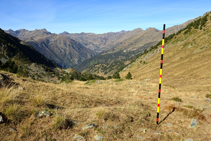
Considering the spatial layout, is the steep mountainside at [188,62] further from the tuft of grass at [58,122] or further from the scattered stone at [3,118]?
the scattered stone at [3,118]

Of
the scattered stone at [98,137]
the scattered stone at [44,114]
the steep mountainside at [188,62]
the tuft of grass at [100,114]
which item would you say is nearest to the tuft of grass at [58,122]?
the scattered stone at [44,114]

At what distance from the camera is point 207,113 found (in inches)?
384

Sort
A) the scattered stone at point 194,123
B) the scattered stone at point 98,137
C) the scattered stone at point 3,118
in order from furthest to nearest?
the scattered stone at point 194,123 < the scattered stone at point 98,137 < the scattered stone at point 3,118

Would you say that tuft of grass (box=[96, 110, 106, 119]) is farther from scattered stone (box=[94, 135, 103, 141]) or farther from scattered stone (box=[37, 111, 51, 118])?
scattered stone (box=[37, 111, 51, 118])

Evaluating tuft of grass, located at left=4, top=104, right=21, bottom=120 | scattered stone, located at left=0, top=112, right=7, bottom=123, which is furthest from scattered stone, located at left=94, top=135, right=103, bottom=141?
scattered stone, located at left=0, top=112, right=7, bottom=123

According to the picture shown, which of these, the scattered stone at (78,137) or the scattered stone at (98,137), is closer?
the scattered stone at (78,137)

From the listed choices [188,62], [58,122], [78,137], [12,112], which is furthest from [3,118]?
[188,62]

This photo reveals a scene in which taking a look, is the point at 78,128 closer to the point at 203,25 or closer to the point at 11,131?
the point at 11,131

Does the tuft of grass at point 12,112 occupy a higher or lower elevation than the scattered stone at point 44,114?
higher

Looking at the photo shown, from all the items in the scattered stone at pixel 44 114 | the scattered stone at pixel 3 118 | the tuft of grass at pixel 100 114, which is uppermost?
the scattered stone at pixel 3 118

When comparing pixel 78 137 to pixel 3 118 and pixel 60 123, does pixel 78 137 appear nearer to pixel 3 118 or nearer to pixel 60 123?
pixel 60 123

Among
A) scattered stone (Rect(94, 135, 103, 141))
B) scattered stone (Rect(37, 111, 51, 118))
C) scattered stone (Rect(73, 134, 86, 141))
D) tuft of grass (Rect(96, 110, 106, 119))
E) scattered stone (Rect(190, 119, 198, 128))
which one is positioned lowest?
scattered stone (Rect(190, 119, 198, 128))

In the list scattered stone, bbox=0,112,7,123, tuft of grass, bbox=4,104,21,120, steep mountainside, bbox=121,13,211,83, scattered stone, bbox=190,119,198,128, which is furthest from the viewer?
steep mountainside, bbox=121,13,211,83

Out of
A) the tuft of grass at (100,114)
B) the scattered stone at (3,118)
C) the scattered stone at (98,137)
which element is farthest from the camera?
the tuft of grass at (100,114)
